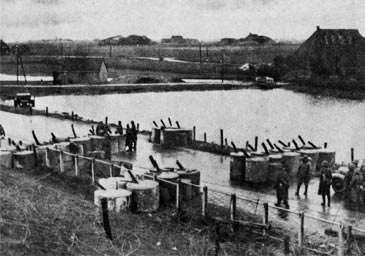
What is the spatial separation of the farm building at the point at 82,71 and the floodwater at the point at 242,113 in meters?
15.6

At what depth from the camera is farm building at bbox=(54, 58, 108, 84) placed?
9456 cm

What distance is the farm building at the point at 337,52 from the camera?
278 feet

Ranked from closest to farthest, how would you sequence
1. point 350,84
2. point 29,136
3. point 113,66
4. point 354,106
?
point 29,136
point 354,106
point 350,84
point 113,66

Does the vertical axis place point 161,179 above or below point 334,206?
above

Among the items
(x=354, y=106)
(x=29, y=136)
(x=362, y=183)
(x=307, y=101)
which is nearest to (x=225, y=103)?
(x=307, y=101)

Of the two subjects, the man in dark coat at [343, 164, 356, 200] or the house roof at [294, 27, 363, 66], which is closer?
the man in dark coat at [343, 164, 356, 200]

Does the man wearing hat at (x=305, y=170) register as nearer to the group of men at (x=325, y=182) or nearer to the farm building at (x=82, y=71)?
the group of men at (x=325, y=182)

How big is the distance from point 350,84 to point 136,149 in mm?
58924

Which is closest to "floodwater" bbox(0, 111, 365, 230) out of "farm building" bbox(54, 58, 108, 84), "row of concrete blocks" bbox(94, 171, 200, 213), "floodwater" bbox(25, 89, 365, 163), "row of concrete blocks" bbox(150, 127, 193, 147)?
"row of concrete blocks" bbox(150, 127, 193, 147)

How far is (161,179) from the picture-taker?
16.7m

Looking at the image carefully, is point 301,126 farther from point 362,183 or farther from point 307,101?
point 362,183

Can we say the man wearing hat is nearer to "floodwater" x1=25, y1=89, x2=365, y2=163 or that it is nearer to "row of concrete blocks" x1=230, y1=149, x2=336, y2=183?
"row of concrete blocks" x1=230, y1=149, x2=336, y2=183

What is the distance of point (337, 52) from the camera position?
8644 cm

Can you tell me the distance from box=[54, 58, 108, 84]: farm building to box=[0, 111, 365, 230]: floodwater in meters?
54.2
